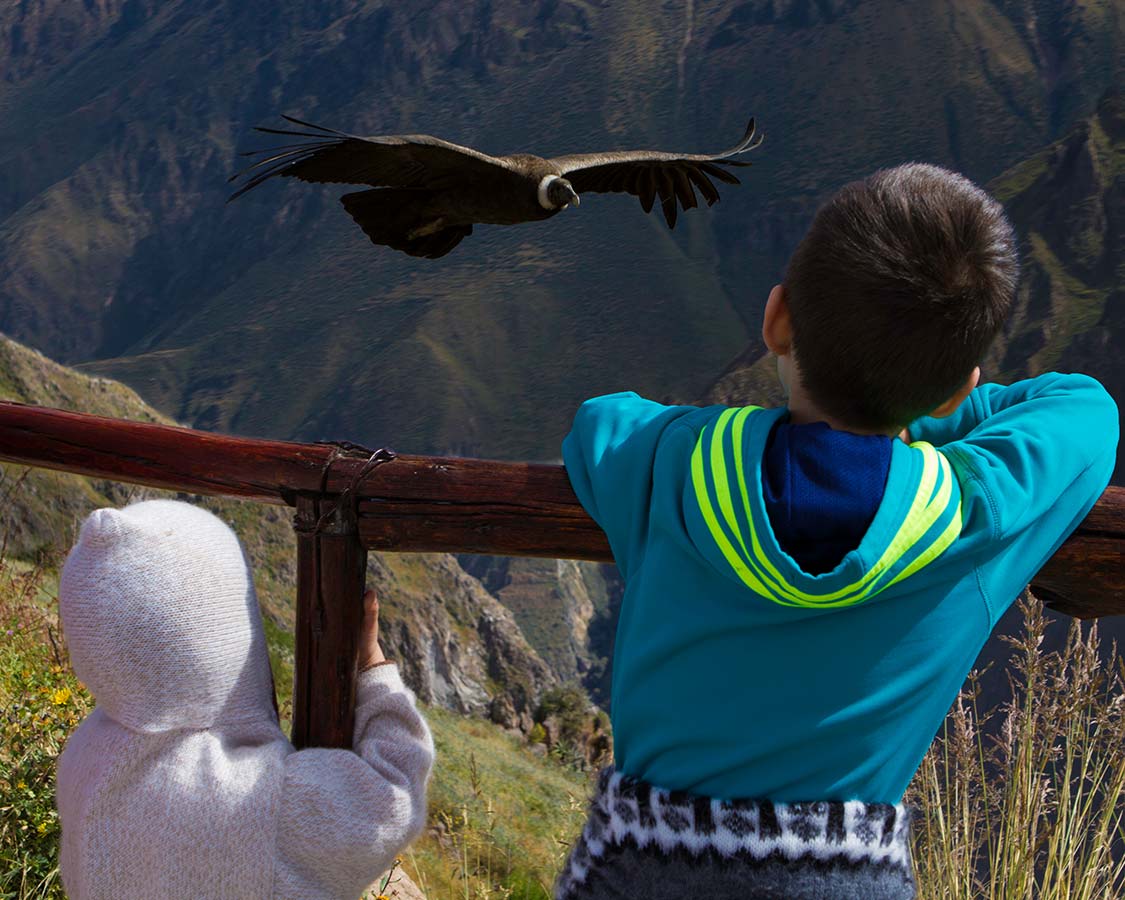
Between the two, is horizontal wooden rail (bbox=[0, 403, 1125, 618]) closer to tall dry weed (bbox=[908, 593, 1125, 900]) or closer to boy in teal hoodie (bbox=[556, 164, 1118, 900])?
boy in teal hoodie (bbox=[556, 164, 1118, 900])

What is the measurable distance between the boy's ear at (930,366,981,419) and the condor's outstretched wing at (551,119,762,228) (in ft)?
7.35

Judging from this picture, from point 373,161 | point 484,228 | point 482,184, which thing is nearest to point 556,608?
point 484,228

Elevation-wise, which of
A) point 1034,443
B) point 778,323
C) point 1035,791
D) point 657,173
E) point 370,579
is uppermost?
point 778,323

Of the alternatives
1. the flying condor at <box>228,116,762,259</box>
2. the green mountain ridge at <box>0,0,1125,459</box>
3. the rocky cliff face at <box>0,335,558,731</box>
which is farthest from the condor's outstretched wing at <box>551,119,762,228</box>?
the green mountain ridge at <box>0,0,1125,459</box>

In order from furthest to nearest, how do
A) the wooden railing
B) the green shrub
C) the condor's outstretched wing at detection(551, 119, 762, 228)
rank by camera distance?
the condor's outstretched wing at detection(551, 119, 762, 228)
the green shrub
the wooden railing

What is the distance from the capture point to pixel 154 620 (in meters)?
1.69

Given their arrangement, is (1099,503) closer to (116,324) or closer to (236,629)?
(236,629)

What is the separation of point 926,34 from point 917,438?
114 m

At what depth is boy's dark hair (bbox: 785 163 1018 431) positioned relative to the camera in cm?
143

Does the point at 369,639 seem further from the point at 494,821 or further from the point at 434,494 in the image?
the point at 494,821

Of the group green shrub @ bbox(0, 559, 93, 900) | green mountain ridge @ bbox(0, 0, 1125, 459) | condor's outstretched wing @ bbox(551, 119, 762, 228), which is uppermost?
condor's outstretched wing @ bbox(551, 119, 762, 228)

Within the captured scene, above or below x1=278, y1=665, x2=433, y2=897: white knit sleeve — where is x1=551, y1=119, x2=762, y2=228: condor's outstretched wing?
above

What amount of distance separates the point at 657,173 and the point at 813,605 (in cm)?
320

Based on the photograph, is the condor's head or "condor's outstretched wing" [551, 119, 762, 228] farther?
the condor's head
